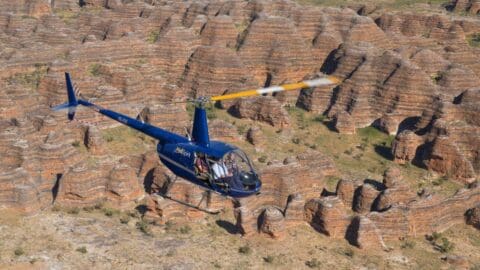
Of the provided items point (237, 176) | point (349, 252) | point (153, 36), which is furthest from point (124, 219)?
point (153, 36)

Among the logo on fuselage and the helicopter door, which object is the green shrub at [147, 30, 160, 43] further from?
the helicopter door

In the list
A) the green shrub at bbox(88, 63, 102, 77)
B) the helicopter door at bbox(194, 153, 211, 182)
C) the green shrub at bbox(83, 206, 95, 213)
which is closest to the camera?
the helicopter door at bbox(194, 153, 211, 182)

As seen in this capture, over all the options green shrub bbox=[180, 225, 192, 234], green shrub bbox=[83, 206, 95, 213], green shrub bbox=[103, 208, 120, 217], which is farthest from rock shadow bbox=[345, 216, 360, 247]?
green shrub bbox=[83, 206, 95, 213]

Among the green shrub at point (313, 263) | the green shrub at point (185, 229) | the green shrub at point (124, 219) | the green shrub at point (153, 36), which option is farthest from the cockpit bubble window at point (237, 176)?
the green shrub at point (153, 36)

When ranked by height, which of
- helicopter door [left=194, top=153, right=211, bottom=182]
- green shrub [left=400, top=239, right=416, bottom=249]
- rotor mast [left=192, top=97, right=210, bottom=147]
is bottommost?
green shrub [left=400, top=239, right=416, bottom=249]

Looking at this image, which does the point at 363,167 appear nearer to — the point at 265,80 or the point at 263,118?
the point at 263,118

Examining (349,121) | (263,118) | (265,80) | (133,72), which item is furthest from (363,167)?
(133,72)

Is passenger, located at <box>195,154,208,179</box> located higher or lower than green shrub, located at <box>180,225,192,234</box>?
higher

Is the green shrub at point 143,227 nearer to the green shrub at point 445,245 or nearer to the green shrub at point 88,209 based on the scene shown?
the green shrub at point 88,209

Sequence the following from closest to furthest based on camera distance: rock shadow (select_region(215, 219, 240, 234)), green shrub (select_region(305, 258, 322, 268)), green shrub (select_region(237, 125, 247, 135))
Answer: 1. green shrub (select_region(305, 258, 322, 268))
2. rock shadow (select_region(215, 219, 240, 234))
3. green shrub (select_region(237, 125, 247, 135))
